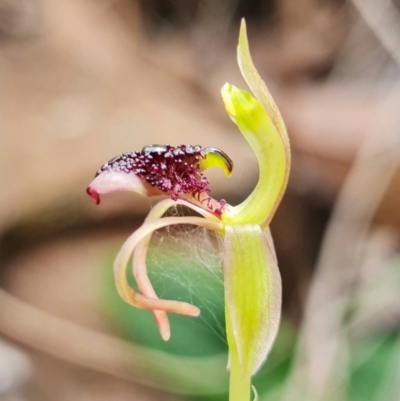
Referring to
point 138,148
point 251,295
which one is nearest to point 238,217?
point 251,295

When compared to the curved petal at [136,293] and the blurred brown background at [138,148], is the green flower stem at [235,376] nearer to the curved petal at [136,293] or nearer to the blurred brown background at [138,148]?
the curved petal at [136,293]

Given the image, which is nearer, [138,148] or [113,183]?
[113,183]

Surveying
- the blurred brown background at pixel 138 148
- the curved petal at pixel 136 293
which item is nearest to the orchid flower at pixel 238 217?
the curved petal at pixel 136 293

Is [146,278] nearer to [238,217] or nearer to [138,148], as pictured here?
[238,217]

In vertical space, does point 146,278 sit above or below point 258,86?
below

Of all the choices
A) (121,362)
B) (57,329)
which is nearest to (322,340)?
(121,362)

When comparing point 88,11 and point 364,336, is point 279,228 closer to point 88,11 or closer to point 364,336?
point 364,336
